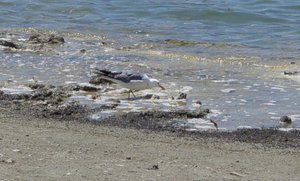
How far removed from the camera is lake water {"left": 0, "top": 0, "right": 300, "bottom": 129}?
10391 mm

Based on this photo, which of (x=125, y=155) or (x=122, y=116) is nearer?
(x=125, y=155)

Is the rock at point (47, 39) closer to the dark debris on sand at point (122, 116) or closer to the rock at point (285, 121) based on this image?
the dark debris on sand at point (122, 116)

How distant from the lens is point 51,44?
15141 millimetres

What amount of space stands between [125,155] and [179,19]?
40.4 ft

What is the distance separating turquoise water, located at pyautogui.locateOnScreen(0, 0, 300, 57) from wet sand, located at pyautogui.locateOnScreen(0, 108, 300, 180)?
22.4 ft

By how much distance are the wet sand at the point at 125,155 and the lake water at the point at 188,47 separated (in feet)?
3.86

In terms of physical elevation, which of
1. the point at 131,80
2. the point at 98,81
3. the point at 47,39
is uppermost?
the point at 131,80

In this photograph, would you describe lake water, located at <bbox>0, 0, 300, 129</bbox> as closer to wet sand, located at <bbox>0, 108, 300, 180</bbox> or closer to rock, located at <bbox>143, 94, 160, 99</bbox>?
rock, located at <bbox>143, 94, 160, 99</bbox>

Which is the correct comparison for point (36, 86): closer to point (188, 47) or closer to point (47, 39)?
point (47, 39)

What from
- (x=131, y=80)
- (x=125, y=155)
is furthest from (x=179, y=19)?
(x=125, y=155)

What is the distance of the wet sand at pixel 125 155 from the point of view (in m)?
6.46

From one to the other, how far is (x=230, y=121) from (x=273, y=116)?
559 mm

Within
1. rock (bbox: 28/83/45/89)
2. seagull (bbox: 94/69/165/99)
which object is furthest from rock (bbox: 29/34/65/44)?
seagull (bbox: 94/69/165/99)

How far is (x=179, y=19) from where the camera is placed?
19.2m
